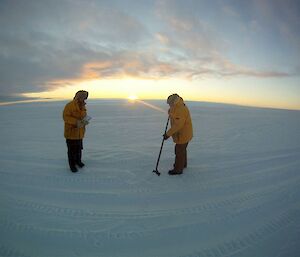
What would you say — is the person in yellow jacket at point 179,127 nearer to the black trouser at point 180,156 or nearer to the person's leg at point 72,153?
the black trouser at point 180,156

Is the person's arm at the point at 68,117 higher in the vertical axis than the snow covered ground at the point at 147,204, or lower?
higher

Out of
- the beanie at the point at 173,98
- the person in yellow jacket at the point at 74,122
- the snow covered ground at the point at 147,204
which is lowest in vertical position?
the snow covered ground at the point at 147,204

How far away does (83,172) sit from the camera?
6164mm

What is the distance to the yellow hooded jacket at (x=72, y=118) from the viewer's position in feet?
19.0

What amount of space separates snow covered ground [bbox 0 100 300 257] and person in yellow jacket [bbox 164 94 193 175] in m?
0.37

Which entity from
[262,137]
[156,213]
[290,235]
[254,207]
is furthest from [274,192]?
[262,137]

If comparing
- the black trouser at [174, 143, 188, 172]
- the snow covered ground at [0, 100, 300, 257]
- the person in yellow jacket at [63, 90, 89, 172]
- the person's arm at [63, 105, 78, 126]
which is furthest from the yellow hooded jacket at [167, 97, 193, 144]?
the person's arm at [63, 105, 78, 126]

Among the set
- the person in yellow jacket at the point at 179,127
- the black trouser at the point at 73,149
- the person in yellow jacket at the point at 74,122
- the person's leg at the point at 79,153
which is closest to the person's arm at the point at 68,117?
the person in yellow jacket at the point at 74,122

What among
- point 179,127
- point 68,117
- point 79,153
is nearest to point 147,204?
point 179,127

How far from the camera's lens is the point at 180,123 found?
19.0 feet

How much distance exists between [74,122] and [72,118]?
101mm

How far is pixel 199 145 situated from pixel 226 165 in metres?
2.29

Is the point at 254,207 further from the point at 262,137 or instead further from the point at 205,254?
the point at 262,137

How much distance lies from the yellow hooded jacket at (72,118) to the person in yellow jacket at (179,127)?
2.00 meters
